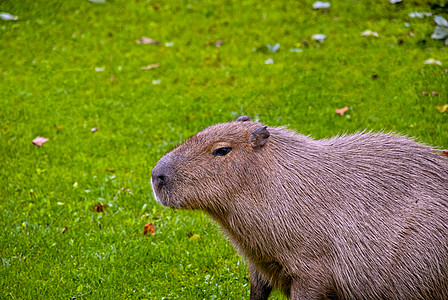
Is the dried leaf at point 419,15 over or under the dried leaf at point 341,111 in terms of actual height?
over

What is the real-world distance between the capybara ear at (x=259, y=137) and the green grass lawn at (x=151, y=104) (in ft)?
4.69

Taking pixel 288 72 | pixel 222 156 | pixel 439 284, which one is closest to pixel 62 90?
pixel 288 72

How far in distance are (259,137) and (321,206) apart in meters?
0.58

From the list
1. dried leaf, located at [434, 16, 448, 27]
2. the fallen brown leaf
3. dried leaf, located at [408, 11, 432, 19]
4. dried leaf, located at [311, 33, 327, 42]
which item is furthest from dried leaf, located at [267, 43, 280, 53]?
the fallen brown leaf

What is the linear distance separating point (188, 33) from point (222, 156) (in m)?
5.93

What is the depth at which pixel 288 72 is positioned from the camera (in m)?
7.34

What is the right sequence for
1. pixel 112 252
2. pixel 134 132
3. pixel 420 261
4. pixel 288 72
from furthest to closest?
pixel 288 72 < pixel 134 132 < pixel 112 252 < pixel 420 261

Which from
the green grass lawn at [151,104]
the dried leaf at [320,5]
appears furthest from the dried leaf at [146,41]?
the dried leaf at [320,5]

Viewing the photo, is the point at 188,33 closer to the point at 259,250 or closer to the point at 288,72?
the point at 288,72

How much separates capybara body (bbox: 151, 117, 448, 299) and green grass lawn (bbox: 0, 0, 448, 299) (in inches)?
42.8

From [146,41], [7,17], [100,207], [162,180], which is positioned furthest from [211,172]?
[7,17]

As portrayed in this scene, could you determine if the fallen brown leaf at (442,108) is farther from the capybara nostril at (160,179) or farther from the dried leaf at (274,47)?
the capybara nostril at (160,179)

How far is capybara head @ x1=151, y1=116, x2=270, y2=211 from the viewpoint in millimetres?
3182

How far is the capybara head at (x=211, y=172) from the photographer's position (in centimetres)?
318
